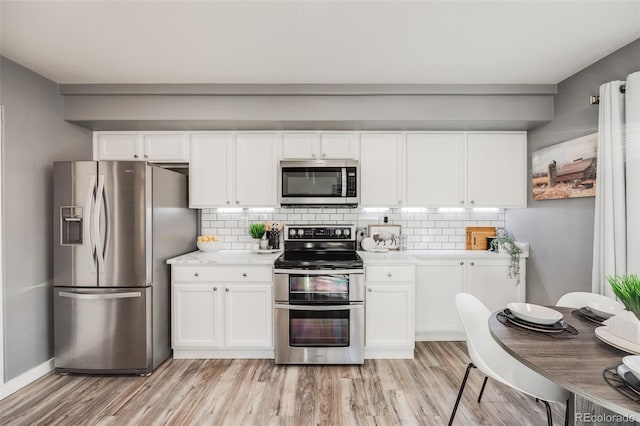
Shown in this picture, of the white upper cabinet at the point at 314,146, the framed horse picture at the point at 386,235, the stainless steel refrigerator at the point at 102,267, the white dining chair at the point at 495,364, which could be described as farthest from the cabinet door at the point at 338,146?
the white dining chair at the point at 495,364

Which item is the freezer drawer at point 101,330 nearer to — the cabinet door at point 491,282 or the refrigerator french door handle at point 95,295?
the refrigerator french door handle at point 95,295

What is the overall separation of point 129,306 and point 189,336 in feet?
2.07

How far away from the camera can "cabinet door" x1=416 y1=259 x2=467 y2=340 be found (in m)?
3.35

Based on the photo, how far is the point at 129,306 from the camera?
267 centimetres


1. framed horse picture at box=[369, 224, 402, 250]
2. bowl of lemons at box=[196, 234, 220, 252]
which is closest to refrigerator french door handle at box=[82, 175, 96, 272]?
bowl of lemons at box=[196, 234, 220, 252]

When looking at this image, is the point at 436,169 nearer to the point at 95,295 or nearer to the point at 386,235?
the point at 386,235

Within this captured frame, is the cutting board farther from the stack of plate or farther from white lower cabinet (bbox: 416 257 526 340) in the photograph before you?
the stack of plate

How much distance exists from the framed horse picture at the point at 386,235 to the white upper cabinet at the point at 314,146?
3.04ft

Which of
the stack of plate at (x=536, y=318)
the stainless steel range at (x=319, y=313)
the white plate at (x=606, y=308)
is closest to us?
the stack of plate at (x=536, y=318)

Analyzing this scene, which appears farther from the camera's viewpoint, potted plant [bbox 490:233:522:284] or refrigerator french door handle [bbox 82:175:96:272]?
potted plant [bbox 490:233:522:284]

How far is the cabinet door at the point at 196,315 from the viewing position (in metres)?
2.97

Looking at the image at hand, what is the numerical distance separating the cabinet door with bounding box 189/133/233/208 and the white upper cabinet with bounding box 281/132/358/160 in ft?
2.13

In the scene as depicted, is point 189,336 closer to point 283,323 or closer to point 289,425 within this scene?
point 283,323

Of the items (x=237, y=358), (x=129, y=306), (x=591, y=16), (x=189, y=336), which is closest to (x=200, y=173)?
(x=129, y=306)
